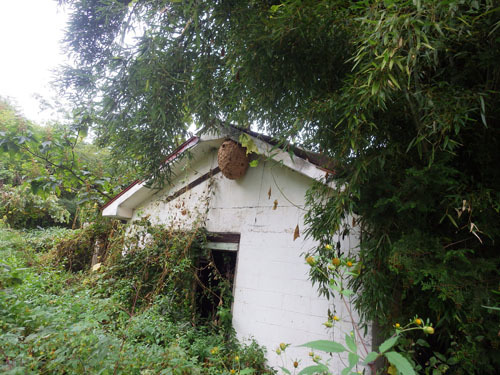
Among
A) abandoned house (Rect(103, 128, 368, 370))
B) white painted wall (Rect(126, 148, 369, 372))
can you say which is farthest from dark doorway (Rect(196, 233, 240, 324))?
white painted wall (Rect(126, 148, 369, 372))

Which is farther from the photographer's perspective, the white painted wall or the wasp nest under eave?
the wasp nest under eave

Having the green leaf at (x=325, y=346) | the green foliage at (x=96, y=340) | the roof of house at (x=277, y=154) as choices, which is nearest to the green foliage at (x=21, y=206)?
the roof of house at (x=277, y=154)

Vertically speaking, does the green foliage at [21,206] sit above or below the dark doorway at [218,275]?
above

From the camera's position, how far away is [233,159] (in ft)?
15.8

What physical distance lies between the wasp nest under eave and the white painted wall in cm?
18

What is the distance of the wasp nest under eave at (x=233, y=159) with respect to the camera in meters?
4.81

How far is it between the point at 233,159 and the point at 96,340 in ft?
9.75

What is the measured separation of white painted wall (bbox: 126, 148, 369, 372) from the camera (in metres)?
3.77

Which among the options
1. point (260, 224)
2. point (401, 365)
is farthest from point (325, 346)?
point (260, 224)

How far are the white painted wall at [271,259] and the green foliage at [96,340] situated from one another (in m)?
0.43

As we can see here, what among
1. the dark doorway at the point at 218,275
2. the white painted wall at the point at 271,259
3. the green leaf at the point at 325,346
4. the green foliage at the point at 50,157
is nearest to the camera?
the green leaf at the point at 325,346

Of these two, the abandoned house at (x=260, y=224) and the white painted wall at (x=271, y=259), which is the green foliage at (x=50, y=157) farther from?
the white painted wall at (x=271, y=259)

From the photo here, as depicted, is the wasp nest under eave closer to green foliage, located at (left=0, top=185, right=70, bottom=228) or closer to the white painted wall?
the white painted wall

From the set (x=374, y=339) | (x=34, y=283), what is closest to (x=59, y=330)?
(x=34, y=283)
